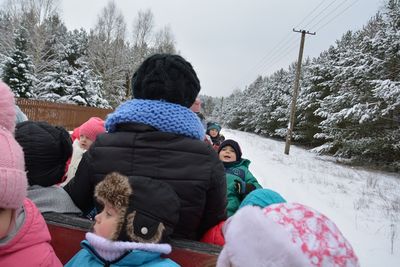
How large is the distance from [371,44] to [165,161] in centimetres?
1643

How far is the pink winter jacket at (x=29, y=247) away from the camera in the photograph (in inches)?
54.5

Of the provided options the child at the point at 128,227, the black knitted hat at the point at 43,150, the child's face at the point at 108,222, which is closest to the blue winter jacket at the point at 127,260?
the child at the point at 128,227

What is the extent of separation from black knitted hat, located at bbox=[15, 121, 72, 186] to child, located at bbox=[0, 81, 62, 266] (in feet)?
1.82

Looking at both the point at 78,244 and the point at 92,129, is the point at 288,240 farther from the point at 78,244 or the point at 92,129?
the point at 92,129

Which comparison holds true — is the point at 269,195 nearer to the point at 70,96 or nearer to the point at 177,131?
the point at 177,131

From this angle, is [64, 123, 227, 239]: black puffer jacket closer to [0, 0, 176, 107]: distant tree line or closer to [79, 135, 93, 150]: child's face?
[79, 135, 93, 150]: child's face

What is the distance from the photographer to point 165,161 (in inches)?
73.5

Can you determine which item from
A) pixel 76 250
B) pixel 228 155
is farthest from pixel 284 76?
pixel 76 250

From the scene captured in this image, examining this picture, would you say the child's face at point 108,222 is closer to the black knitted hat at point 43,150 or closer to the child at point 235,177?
the black knitted hat at point 43,150

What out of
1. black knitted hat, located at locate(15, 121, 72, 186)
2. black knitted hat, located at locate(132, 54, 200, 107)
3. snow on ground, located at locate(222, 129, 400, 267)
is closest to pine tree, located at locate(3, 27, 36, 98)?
snow on ground, located at locate(222, 129, 400, 267)

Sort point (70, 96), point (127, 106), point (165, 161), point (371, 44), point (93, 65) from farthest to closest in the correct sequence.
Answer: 1. point (93, 65)
2. point (70, 96)
3. point (371, 44)
4. point (127, 106)
5. point (165, 161)

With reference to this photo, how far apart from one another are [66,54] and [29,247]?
31.9 m

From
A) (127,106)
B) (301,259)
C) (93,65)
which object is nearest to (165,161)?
(127,106)

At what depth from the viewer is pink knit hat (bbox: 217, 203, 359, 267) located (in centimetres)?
108
